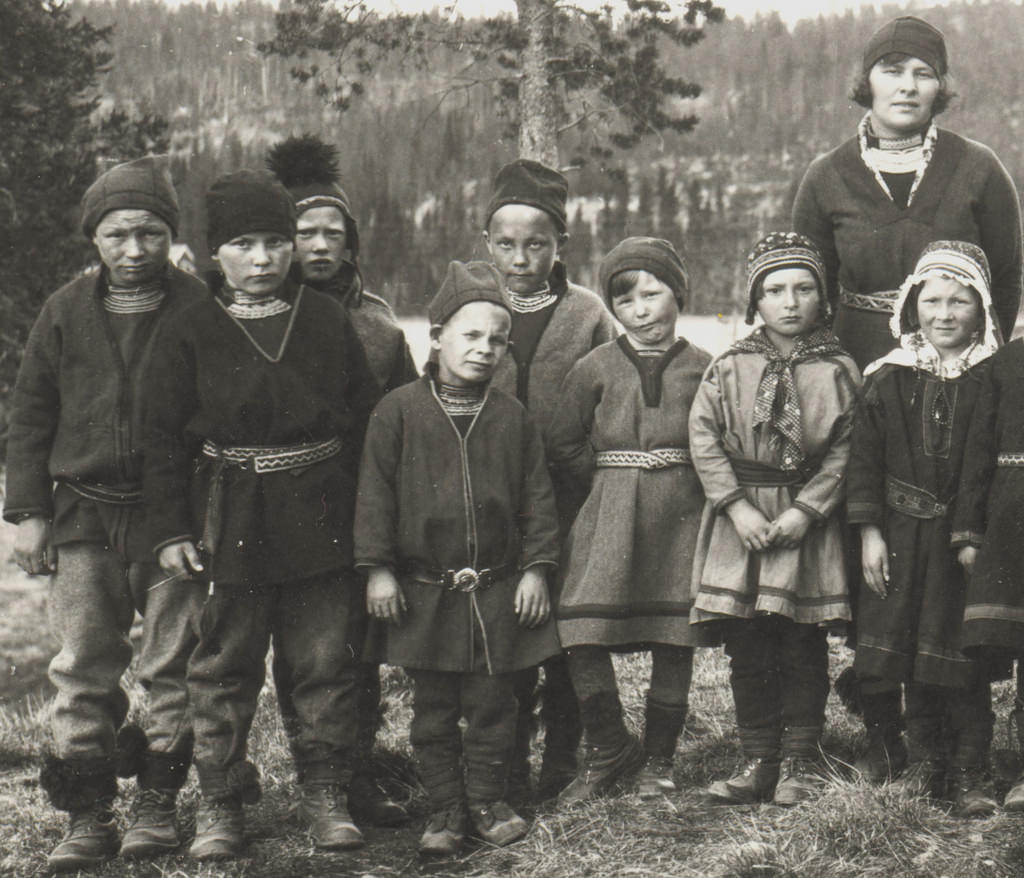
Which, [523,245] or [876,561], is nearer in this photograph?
[876,561]

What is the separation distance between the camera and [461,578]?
390cm

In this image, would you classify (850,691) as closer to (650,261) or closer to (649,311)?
(649,311)

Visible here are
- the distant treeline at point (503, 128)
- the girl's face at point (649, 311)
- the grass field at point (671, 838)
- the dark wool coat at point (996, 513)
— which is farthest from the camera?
the distant treeline at point (503, 128)

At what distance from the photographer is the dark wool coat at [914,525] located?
148 inches

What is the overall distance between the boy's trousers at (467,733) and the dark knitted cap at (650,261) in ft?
4.67

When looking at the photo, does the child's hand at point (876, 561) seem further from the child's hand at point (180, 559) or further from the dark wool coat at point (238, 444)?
the child's hand at point (180, 559)

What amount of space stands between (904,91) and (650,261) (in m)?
1.07

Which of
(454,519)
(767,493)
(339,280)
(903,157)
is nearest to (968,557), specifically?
(767,493)

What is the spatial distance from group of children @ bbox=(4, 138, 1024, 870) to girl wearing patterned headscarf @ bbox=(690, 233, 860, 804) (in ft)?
0.03

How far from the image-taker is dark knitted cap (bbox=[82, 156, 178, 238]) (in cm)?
409

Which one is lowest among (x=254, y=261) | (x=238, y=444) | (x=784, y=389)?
(x=238, y=444)

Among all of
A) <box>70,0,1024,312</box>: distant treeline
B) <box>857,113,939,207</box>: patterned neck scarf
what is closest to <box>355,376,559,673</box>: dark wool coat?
<box>857,113,939,207</box>: patterned neck scarf

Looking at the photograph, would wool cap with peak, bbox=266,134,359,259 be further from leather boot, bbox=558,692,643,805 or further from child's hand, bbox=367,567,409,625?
leather boot, bbox=558,692,643,805

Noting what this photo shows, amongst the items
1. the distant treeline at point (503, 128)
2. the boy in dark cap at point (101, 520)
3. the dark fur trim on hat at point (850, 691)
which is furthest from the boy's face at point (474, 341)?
the distant treeline at point (503, 128)
